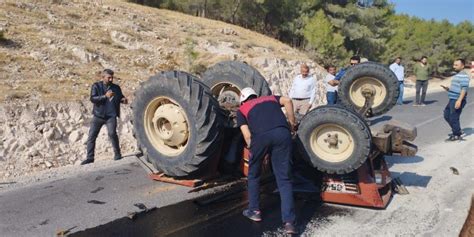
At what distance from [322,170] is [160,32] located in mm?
15588

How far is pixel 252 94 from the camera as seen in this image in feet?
15.3

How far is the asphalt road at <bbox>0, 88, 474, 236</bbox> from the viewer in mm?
4363

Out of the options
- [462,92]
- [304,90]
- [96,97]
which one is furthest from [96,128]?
[462,92]

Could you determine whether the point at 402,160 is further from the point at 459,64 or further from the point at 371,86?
the point at 459,64

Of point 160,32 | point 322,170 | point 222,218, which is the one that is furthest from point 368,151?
point 160,32

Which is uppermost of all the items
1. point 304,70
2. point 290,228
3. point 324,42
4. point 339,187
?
point 324,42

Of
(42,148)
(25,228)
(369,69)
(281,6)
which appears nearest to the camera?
(25,228)

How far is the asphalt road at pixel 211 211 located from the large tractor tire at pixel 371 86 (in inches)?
44.9

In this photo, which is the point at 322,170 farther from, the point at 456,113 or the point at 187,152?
the point at 456,113

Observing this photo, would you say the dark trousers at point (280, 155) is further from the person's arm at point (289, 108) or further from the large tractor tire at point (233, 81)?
the large tractor tire at point (233, 81)

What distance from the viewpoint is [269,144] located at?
4.37m

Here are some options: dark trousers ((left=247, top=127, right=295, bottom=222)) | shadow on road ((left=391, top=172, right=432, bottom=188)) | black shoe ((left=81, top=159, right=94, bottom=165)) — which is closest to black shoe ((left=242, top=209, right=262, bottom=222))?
dark trousers ((left=247, top=127, right=295, bottom=222))

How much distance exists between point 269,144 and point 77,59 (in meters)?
10.4

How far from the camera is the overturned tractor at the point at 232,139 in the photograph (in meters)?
4.86
